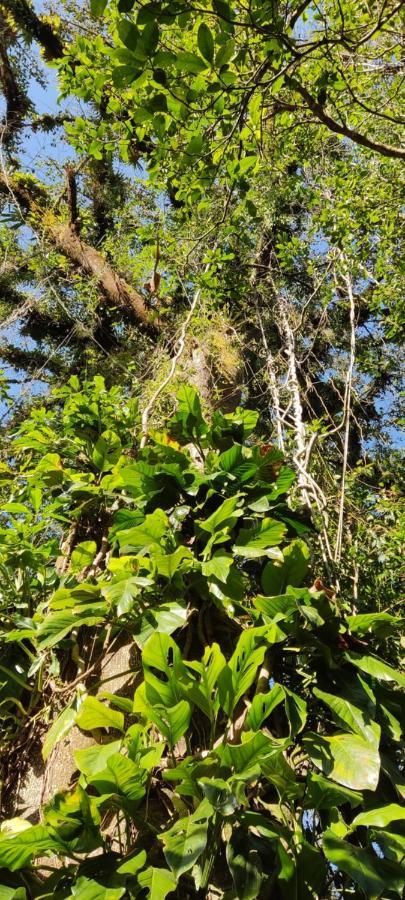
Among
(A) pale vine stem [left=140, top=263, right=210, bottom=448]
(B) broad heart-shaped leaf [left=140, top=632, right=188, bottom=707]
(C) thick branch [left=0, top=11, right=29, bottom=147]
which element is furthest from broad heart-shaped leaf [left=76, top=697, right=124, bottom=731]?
(C) thick branch [left=0, top=11, right=29, bottom=147]

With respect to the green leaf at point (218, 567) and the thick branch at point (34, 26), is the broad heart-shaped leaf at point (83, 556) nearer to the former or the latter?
the green leaf at point (218, 567)

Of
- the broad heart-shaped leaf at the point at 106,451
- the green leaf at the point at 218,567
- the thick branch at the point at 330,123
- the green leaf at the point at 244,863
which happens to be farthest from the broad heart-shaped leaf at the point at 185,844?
the thick branch at the point at 330,123

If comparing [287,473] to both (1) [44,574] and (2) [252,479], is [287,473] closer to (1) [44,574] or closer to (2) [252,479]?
(2) [252,479]

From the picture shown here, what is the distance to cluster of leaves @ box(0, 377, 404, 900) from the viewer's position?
1131mm

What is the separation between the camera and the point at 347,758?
124cm

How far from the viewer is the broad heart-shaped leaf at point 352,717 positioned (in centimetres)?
129

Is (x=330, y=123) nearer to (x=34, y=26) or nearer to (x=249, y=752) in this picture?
(x=249, y=752)

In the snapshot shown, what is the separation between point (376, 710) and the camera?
145cm

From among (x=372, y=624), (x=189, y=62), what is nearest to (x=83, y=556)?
(x=372, y=624)

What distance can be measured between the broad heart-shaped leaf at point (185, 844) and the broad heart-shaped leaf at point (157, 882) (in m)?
0.02

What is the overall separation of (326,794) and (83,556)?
1.08 m

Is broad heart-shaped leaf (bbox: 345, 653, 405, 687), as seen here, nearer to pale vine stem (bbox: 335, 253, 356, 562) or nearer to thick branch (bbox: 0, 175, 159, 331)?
pale vine stem (bbox: 335, 253, 356, 562)

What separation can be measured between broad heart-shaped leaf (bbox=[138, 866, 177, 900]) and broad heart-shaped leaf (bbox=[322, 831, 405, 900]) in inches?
12.8

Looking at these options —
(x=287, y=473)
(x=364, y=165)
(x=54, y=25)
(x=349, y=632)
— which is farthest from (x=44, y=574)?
(x=54, y=25)
